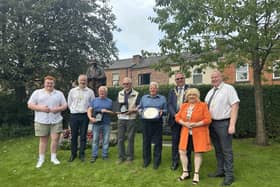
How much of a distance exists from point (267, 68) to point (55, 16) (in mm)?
8576

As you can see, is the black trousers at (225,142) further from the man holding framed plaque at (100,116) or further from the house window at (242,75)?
the house window at (242,75)

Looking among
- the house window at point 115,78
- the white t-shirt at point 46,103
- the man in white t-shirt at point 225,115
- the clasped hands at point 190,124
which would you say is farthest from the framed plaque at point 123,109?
the house window at point 115,78

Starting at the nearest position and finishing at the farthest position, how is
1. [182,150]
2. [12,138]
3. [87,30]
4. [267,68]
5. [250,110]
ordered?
[182,150], [267,68], [250,110], [12,138], [87,30]

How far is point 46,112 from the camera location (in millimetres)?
5633

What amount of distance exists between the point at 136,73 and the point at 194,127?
2335 centimetres

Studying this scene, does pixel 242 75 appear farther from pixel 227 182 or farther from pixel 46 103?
pixel 46 103

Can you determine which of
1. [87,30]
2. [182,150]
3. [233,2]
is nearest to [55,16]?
[87,30]

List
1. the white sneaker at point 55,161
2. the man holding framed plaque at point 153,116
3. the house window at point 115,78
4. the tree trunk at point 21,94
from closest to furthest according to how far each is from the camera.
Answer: the man holding framed plaque at point 153,116 → the white sneaker at point 55,161 → the tree trunk at point 21,94 → the house window at point 115,78

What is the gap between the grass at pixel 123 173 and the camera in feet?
15.8

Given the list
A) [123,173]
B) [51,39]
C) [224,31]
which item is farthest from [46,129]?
[51,39]

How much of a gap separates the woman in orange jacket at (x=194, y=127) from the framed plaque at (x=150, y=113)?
0.54m

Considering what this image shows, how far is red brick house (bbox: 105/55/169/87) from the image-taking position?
26450 mm

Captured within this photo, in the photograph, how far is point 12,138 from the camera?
11.1 m

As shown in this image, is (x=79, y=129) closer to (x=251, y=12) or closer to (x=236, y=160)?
(x=236, y=160)
